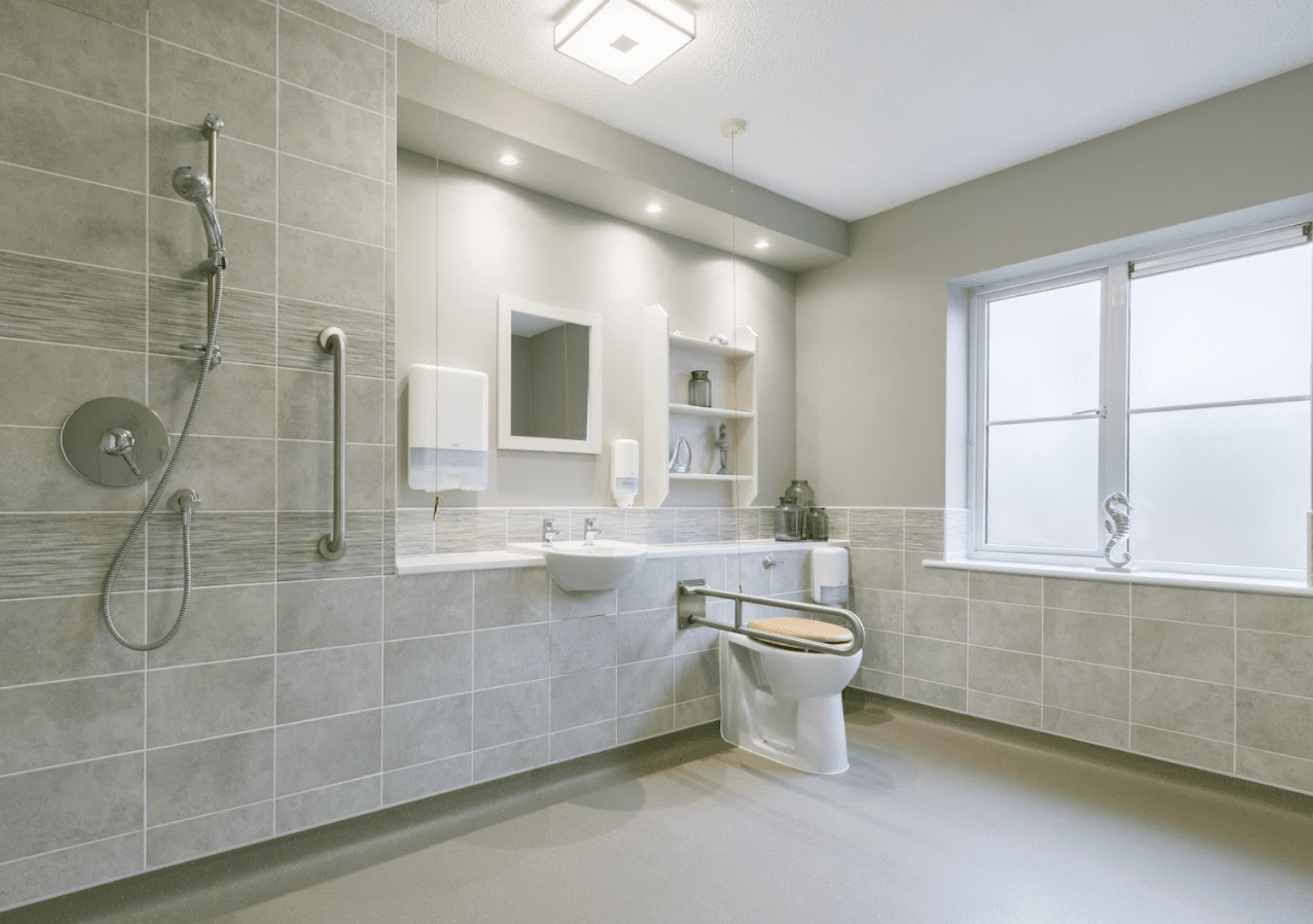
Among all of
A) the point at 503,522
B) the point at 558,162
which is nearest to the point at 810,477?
the point at 503,522

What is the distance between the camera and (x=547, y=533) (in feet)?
9.46

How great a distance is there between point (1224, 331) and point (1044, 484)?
0.93 meters

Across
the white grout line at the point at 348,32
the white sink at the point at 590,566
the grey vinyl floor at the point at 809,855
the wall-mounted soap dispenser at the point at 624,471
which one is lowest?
the grey vinyl floor at the point at 809,855

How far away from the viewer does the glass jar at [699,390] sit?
139 inches

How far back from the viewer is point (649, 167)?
3.05 metres

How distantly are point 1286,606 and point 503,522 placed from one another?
280 cm

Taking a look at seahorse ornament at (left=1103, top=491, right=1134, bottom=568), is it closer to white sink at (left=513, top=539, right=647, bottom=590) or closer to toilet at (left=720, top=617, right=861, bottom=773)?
toilet at (left=720, top=617, right=861, bottom=773)

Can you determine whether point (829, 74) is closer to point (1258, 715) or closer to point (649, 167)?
point (649, 167)

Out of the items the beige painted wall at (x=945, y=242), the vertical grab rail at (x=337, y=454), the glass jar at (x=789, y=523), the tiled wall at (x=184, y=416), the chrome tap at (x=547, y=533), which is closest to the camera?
the tiled wall at (x=184, y=416)

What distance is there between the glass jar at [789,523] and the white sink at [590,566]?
1368mm

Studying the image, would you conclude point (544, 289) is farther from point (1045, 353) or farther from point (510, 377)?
point (1045, 353)

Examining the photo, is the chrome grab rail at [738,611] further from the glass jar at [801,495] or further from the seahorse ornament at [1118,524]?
the seahorse ornament at [1118,524]

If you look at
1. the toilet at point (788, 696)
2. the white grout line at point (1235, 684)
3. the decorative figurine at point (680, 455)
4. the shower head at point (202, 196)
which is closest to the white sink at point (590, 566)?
the toilet at point (788, 696)

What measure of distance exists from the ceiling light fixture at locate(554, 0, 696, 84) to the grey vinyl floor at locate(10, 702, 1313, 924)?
2.47 meters
